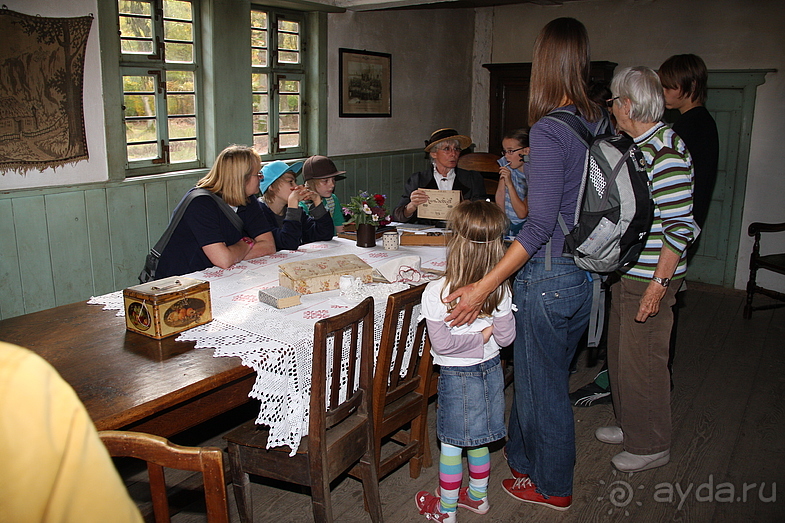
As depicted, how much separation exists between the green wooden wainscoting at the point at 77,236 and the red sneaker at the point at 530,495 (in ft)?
8.87

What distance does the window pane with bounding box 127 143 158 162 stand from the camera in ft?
13.4

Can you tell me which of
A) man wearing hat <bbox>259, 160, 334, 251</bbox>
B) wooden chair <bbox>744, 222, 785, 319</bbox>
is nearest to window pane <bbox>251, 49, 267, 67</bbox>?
man wearing hat <bbox>259, 160, 334, 251</bbox>

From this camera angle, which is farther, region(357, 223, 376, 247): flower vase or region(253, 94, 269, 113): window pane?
region(253, 94, 269, 113): window pane

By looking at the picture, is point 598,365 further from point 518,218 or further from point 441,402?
point 441,402

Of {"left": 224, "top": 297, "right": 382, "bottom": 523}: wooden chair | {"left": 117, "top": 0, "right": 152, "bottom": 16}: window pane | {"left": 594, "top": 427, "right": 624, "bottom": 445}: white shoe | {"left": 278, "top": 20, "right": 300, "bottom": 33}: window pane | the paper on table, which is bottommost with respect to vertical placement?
{"left": 594, "top": 427, "right": 624, "bottom": 445}: white shoe

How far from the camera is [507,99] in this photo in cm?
658

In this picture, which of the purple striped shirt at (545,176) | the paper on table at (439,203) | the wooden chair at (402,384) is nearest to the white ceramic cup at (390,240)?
the paper on table at (439,203)

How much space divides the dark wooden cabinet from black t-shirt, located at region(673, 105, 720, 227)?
321 cm

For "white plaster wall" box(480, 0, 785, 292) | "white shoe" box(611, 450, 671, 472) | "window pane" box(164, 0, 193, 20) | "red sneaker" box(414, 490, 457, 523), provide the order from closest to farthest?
"red sneaker" box(414, 490, 457, 523) → "white shoe" box(611, 450, 671, 472) → "window pane" box(164, 0, 193, 20) → "white plaster wall" box(480, 0, 785, 292)

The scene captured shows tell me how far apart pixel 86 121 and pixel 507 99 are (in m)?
4.19

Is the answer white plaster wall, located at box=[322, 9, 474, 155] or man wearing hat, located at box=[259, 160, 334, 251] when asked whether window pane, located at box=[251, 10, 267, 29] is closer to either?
white plaster wall, located at box=[322, 9, 474, 155]

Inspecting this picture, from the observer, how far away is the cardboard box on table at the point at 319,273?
261 centimetres

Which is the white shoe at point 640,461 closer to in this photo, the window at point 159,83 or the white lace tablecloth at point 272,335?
the white lace tablecloth at point 272,335

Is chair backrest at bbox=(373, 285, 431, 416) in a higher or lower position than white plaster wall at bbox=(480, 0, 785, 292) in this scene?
lower
